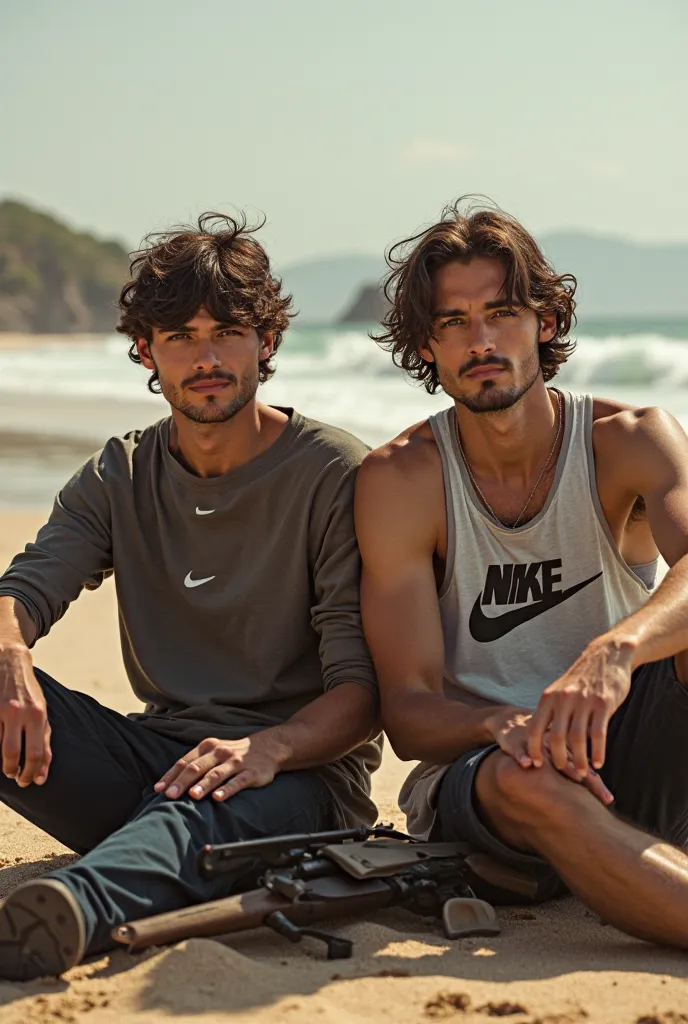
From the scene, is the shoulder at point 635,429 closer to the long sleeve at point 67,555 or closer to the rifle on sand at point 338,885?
the rifle on sand at point 338,885

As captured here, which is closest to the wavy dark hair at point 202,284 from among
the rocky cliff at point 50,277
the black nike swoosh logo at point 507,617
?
the black nike swoosh logo at point 507,617

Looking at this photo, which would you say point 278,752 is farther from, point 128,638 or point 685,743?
point 685,743

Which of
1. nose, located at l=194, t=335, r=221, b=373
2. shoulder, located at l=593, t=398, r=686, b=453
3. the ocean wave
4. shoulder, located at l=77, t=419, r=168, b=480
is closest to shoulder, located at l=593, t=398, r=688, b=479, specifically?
shoulder, located at l=593, t=398, r=686, b=453

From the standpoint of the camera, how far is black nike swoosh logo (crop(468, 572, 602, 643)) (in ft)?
12.7

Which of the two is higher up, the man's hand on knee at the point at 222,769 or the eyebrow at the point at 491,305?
the eyebrow at the point at 491,305

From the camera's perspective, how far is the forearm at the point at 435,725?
349 centimetres

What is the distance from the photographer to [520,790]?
3221 millimetres

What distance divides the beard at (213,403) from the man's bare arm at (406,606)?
1.36 feet

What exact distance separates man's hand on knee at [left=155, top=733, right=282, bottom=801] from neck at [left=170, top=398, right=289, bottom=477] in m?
0.91

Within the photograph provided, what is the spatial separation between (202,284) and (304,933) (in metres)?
1.93

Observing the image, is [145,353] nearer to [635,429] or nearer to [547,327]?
[547,327]

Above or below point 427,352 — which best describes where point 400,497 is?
below

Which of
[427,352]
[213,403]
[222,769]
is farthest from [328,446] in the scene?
[222,769]

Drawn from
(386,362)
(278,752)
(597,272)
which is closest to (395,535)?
(278,752)
